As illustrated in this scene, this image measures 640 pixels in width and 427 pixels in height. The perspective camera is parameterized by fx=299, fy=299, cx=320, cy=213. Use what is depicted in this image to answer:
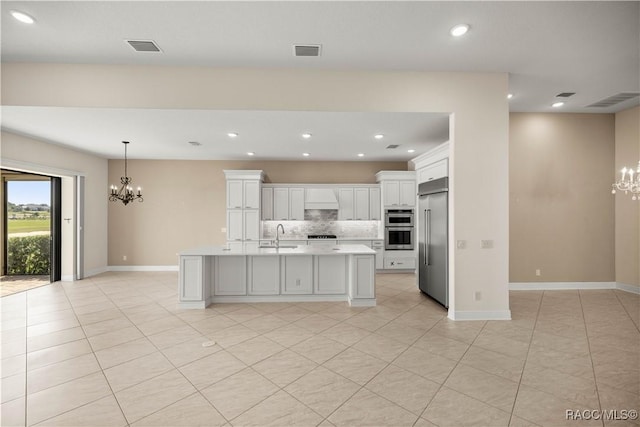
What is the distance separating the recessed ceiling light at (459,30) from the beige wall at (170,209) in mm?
5647

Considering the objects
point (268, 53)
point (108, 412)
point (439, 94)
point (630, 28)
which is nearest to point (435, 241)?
point (439, 94)

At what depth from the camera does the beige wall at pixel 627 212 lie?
5.51m

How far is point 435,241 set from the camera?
16.0ft

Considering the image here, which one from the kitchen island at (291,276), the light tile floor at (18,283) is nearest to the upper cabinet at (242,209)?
the kitchen island at (291,276)

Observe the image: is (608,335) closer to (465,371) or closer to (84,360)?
(465,371)

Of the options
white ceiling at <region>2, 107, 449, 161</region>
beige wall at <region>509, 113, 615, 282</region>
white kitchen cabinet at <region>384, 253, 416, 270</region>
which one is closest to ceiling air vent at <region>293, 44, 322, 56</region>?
white ceiling at <region>2, 107, 449, 161</region>

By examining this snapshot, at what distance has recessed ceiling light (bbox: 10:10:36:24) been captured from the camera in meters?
2.90

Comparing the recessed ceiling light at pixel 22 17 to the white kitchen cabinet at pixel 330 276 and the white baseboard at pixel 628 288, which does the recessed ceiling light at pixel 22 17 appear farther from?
the white baseboard at pixel 628 288

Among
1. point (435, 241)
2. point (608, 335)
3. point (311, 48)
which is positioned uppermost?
point (311, 48)

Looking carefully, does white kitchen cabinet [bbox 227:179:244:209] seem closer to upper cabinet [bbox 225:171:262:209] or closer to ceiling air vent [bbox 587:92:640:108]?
upper cabinet [bbox 225:171:262:209]

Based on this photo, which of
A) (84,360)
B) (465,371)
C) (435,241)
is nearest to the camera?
(465,371)

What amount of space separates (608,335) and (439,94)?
145 inches

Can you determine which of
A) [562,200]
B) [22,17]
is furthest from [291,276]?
[562,200]

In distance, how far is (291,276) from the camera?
511cm
